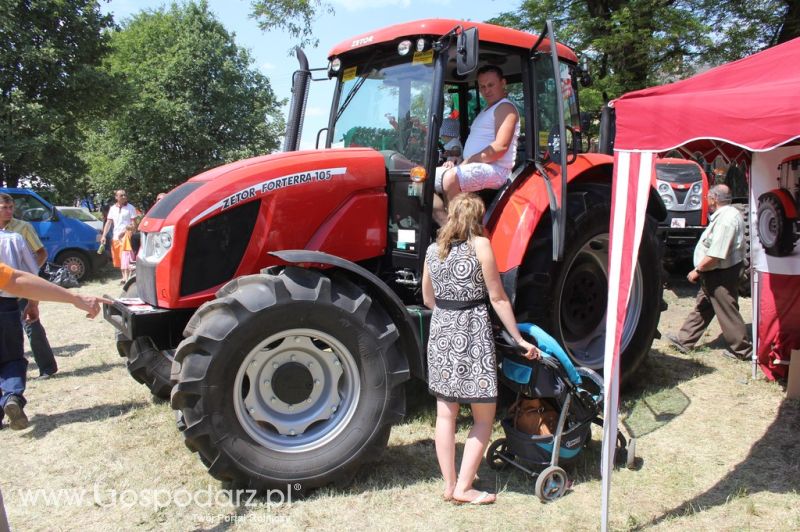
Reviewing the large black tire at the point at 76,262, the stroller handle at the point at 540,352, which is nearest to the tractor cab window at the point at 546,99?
the stroller handle at the point at 540,352

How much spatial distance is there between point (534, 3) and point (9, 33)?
12.3 meters

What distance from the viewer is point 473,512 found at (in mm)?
3184

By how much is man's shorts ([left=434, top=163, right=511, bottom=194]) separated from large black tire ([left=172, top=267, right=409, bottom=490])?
101 cm

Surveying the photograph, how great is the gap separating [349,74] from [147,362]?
99.3 inches

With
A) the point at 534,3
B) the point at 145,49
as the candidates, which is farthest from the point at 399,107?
the point at 145,49

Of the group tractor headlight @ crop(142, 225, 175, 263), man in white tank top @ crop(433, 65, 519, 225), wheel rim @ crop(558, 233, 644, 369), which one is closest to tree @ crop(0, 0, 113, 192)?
tractor headlight @ crop(142, 225, 175, 263)

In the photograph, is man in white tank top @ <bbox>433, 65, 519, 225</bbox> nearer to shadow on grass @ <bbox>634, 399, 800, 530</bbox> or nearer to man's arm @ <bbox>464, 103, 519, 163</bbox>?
man's arm @ <bbox>464, 103, 519, 163</bbox>

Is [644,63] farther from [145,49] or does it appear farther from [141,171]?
[145,49]

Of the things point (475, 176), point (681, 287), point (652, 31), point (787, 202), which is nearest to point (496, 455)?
point (475, 176)

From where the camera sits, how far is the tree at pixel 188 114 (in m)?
24.6

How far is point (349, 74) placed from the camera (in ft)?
14.4

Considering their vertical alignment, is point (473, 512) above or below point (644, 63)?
below

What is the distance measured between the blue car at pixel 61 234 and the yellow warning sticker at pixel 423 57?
1025 centimetres

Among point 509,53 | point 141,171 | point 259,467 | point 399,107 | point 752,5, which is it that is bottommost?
point 259,467
